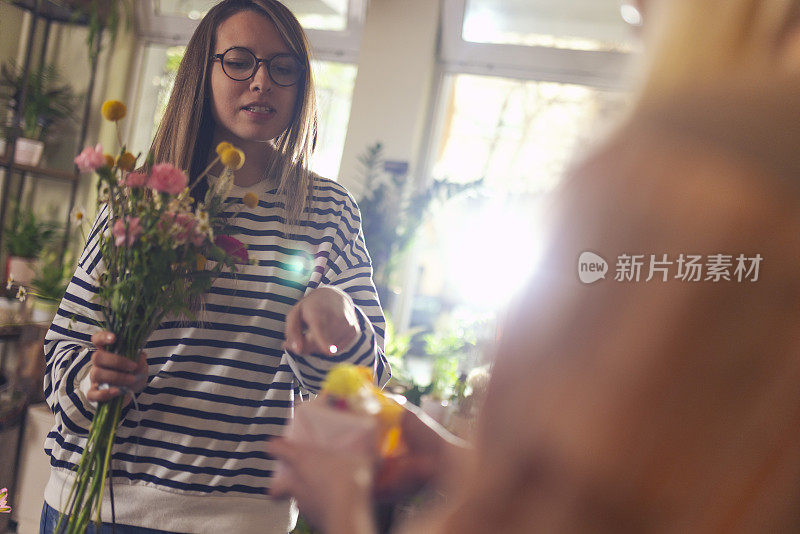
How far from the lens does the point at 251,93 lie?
3.99ft

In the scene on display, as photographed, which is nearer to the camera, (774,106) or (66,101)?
(774,106)

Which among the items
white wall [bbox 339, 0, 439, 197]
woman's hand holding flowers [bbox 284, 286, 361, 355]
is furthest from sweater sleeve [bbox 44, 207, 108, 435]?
white wall [bbox 339, 0, 439, 197]

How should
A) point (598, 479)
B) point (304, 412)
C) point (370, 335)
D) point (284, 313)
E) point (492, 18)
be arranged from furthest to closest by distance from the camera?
point (492, 18), point (284, 313), point (370, 335), point (304, 412), point (598, 479)

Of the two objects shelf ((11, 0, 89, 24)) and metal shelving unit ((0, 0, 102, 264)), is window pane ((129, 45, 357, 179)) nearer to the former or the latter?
metal shelving unit ((0, 0, 102, 264))

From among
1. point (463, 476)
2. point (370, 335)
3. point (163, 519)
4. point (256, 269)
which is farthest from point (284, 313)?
point (463, 476)

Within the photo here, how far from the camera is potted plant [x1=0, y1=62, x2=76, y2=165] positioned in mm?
3666

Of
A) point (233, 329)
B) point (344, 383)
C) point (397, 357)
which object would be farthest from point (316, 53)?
point (344, 383)

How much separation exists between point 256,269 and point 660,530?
35.2 inches

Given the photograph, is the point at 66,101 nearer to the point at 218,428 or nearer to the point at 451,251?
the point at 451,251

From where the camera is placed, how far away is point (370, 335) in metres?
1.08

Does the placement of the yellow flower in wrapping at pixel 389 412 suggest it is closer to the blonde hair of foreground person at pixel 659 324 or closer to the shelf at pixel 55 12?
the blonde hair of foreground person at pixel 659 324

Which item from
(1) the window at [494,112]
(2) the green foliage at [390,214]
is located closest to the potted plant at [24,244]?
(2) the green foliage at [390,214]

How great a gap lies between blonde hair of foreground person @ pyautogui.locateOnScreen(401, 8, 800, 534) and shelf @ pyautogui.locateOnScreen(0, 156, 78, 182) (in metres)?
3.74

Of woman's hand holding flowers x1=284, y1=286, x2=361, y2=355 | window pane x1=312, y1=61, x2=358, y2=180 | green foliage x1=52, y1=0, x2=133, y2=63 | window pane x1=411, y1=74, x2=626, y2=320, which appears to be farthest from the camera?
window pane x1=312, y1=61, x2=358, y2=180
